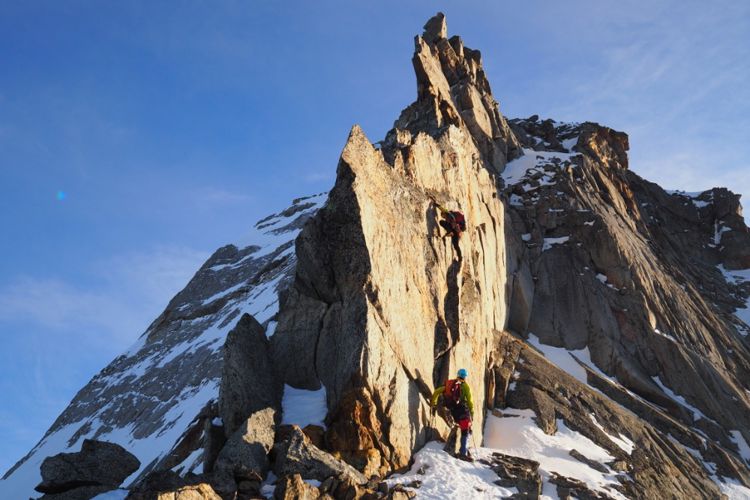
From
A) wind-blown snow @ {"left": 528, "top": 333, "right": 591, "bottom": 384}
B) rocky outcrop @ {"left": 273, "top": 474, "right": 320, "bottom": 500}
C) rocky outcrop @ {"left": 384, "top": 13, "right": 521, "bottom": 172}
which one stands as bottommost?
rocky outcrop @ {"left": 273, "top": 474, "right": 320, "bottom": 500}

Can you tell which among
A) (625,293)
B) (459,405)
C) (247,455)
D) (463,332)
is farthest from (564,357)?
(247,455)

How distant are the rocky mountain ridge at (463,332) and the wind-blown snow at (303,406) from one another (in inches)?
5.5

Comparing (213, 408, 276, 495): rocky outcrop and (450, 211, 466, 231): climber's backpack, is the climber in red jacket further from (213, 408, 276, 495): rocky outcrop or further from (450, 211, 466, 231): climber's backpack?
(213, 408, 276, 495): rocky outcrop

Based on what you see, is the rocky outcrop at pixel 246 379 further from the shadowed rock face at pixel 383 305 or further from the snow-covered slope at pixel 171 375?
the snow-covered slope at pixel 171 375

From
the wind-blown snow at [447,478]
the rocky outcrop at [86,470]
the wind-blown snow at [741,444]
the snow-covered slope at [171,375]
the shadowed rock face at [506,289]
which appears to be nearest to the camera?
the rocky outcrop at [86,470]

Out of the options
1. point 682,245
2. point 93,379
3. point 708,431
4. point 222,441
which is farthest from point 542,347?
point 93,379

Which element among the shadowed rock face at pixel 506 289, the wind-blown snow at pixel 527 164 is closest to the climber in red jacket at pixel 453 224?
the shadowed rock face at pixel 506 289

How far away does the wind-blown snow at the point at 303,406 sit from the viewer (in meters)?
18.4

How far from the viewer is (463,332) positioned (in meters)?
24.1

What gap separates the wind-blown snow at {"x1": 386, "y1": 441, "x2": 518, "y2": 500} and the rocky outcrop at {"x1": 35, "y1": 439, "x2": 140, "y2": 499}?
7919mm

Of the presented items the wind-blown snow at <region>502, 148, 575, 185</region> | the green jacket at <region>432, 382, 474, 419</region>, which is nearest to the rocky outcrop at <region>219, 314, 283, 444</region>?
the green jacket at <region>432, 382, 474, 419</region>

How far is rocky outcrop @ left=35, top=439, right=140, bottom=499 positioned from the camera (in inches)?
636

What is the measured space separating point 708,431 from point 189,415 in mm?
27077

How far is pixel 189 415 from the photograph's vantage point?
104 ft
